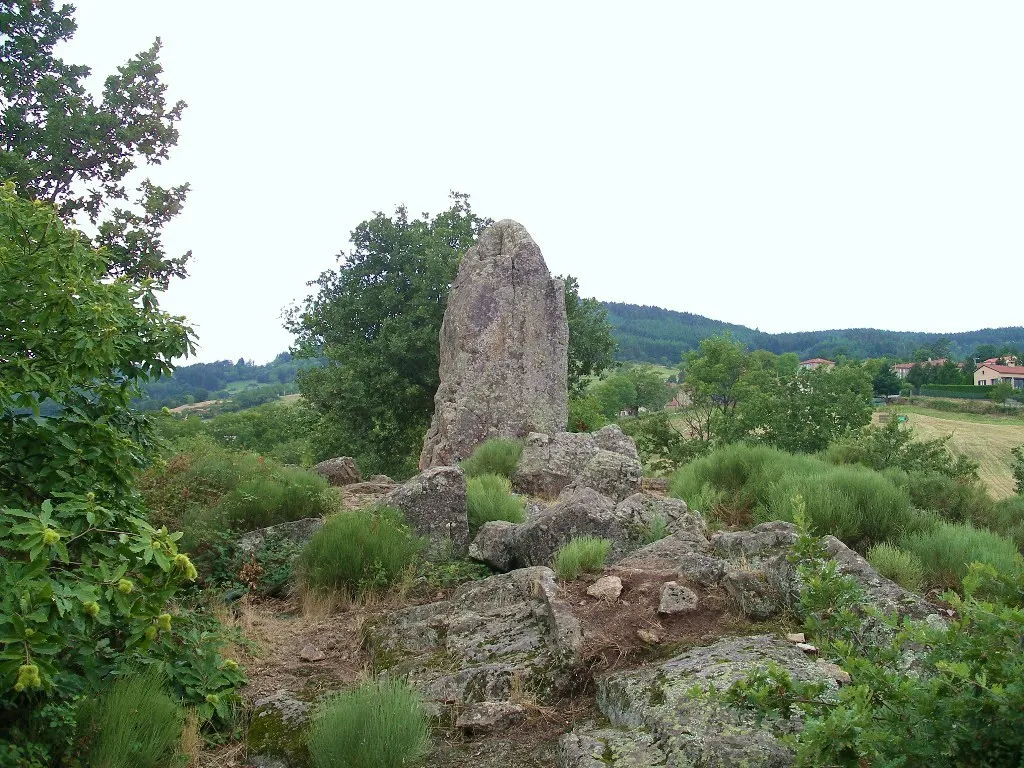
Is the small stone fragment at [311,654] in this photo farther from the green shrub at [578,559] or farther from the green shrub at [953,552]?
the green shrub at [953,552]

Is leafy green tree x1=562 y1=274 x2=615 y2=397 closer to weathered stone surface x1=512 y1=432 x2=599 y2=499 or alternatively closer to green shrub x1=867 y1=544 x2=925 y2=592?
weathered stone surface x1=512 y1=432 x2=599 y2=499

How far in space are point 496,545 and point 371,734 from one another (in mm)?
3638

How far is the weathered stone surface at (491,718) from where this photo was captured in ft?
13.4

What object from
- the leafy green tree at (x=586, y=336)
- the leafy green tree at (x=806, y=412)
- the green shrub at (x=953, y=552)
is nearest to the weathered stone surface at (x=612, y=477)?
the green shrub at (x=953, y=552)

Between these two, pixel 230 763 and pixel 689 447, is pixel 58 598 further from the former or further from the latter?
pixel 689 447

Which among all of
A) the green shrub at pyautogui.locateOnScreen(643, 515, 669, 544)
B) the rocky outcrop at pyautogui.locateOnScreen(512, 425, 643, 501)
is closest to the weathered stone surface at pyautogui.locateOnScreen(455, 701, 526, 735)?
the green shrub at pyautogui.locateOnScreen(643, 515, 669, 544)

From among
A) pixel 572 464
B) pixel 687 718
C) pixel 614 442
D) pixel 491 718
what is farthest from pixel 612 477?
pixel 687 718

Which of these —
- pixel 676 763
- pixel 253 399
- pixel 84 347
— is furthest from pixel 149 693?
pixel 253 399

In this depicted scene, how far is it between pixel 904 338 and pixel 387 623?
158688mm

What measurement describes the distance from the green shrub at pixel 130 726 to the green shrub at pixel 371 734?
2.62ft

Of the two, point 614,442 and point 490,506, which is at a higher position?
point 614,442

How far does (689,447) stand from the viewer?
49.3 ft

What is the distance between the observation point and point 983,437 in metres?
45.2

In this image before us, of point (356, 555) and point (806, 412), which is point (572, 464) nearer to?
point (356, 555)
